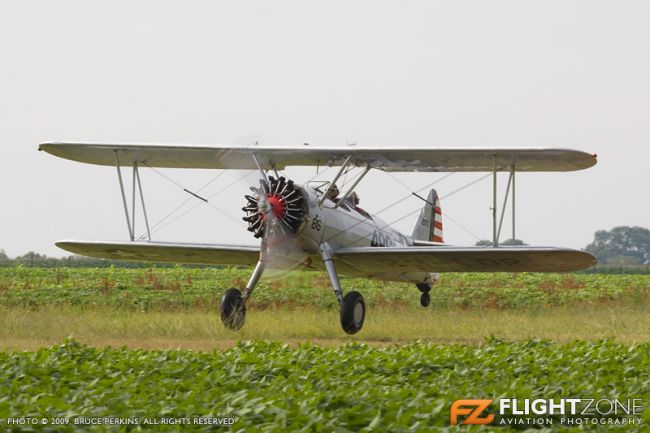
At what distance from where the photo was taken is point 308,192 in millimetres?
15984

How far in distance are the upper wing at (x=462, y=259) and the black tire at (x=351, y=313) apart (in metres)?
1.08

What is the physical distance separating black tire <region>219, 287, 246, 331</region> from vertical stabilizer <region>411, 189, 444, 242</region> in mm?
7184

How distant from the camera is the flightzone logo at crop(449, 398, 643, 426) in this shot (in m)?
7.58

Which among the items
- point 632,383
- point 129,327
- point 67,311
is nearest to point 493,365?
point 632,383

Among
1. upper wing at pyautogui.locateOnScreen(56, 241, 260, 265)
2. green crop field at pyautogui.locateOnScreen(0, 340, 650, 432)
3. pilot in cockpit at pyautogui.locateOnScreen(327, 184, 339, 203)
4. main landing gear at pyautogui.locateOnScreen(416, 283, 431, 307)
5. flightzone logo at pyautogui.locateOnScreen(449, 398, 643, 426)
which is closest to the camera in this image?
green crop field at pyautogui.locateOnScreen(0, 340, 650, 432)

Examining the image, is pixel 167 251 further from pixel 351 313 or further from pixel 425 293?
pixel 425 293

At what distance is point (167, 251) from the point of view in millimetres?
18359

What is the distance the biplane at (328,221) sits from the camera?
51.5ft

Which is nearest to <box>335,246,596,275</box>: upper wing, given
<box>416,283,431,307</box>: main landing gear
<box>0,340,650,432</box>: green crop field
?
<box>416,283,431,307</box>: main landing gear

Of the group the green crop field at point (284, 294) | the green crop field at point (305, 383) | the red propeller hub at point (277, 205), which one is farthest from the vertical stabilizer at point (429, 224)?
the green crop field at point (305, 383)

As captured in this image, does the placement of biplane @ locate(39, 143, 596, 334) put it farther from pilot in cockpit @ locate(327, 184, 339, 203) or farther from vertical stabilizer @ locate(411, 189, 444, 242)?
vertical stabilizer @ locate(411, 189, 444, 242)

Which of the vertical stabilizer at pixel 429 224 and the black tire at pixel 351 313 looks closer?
the black tire at pixel 351 313

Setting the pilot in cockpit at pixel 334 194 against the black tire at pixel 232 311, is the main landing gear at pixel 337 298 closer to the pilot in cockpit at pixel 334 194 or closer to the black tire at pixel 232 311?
the black tire at pixel 232 311

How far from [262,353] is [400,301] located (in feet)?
45.0
